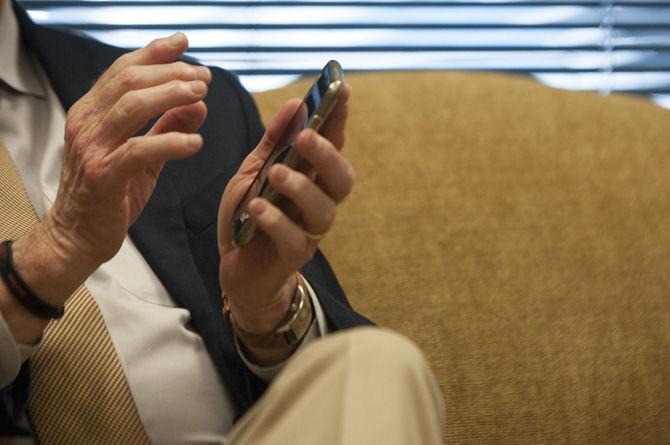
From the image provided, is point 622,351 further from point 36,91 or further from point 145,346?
point 36,91

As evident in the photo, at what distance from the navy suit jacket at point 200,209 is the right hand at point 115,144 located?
0.15 metres

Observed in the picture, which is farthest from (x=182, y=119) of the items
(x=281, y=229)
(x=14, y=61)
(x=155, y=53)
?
(x=14, y=61)

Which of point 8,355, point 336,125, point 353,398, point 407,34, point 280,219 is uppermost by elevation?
point 407,34

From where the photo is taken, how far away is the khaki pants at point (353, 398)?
0.58 m

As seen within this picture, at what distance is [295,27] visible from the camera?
173cm

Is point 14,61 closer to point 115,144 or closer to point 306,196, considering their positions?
point 115,144

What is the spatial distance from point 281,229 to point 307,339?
0.21m

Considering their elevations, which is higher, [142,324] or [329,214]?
[329,214]

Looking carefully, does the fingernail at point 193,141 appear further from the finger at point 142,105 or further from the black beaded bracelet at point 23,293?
the black beaded bracelet at point 23,293

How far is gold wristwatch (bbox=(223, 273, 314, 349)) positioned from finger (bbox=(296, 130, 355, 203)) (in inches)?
6.7

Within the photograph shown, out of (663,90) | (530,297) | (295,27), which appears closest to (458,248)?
(530,297)

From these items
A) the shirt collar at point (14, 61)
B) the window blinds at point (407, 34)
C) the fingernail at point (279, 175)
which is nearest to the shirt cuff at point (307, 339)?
the fingernail at point (279, 175)

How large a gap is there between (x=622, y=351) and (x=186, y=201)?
594 millimetres

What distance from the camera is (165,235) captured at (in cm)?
102
